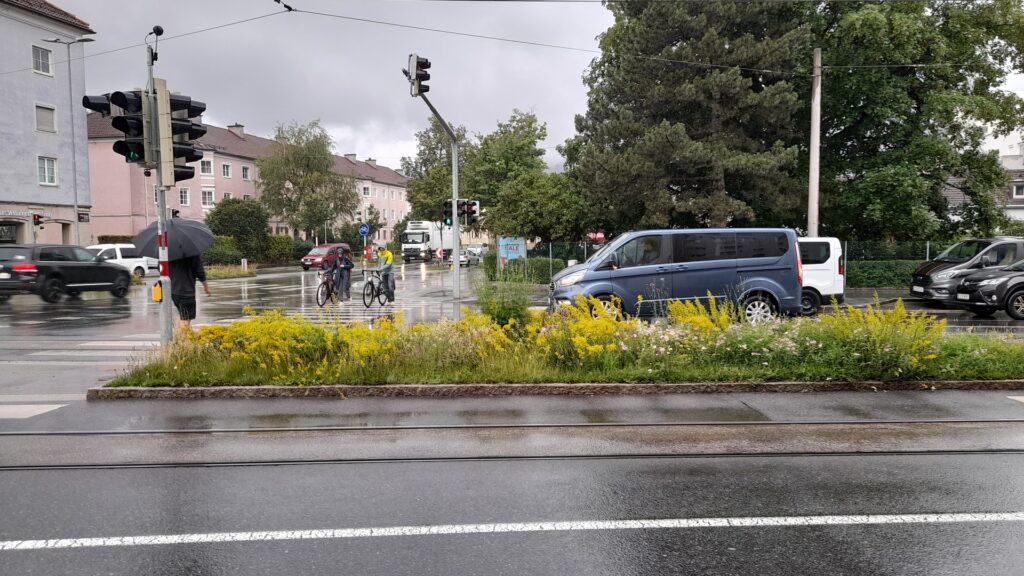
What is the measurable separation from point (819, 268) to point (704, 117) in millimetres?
11844

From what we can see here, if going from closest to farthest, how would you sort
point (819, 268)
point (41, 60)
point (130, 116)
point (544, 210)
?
point (130, 116) → point (819, 268) → point (544, 210) → point (41, 60)

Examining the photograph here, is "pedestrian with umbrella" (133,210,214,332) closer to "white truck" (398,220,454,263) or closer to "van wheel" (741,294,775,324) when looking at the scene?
"van wheel" (741,294,775,324)

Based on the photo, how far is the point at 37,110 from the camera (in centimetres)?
3794

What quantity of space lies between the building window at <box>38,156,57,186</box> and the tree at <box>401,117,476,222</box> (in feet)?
96.2

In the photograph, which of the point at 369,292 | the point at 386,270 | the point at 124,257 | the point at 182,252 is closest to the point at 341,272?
the point at 369,292

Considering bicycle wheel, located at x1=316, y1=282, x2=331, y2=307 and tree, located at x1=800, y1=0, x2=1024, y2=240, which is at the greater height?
tree, located at x1=800, y1=0, x2=1024, y2=240

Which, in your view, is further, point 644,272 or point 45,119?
point 45,119

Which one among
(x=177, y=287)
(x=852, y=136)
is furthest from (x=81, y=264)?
(x=852, y=136)

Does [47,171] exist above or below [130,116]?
above

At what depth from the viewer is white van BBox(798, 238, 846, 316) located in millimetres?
16781

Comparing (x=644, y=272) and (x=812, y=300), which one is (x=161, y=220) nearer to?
(x=644, y=272)

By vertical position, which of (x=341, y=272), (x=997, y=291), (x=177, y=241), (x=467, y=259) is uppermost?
(x=177, y=241)

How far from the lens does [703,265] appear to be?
13.6 metres

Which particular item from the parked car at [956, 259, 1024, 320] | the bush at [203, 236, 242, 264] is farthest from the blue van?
the bush at [203, 236, 242, 264]
